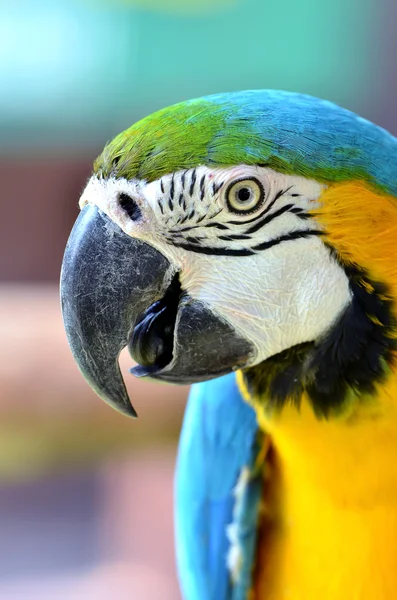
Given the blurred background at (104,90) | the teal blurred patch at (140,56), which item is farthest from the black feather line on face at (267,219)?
the teal blurred patch at (140,56)

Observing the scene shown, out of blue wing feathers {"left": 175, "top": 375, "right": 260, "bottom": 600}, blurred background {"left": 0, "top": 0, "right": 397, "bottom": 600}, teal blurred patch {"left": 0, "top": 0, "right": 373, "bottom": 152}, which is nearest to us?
blue wing feathers {"left": 175, "top": 375, "right": 260, "bottom": 600}

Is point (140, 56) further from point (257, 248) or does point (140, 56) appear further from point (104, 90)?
point (257, 248)

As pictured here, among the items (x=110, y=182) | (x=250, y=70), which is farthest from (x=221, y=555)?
(x=250, y=70)

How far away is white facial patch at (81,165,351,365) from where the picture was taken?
678 millimetres

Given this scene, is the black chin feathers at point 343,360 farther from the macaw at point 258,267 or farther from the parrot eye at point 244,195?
the parrot eye at point 244,195

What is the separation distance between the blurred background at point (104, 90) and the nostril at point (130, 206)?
6.79 ft

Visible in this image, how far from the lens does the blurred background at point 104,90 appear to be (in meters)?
2.73

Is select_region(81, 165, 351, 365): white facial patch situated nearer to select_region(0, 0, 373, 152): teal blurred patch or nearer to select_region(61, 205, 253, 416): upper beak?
select_region(61, 205, 253, 416): upper beak

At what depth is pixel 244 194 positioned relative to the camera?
683mm

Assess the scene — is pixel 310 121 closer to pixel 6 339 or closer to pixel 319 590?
pixel 319 590

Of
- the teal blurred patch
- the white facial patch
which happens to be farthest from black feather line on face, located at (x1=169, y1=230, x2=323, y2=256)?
the teal blurred patch

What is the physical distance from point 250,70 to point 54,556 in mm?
2344

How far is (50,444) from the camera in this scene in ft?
6.86

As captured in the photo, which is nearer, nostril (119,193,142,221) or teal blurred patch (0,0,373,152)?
nostril (119,193,142,221)
